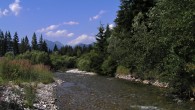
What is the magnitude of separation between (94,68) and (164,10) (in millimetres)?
42210

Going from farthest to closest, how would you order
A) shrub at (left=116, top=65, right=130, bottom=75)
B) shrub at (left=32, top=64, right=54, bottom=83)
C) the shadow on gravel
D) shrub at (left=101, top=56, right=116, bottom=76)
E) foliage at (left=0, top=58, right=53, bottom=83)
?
1. shrub at (left=101, top=56, right=116, bottom=76)
2. shrub at (left=116, top=65, right=130, bottom=75)
3. shrub at (left=32, top=64, right=54, bottom=83)
4. foliage at (left=0, top=58, right=53, bottom=83)
5. the shadow on gravel

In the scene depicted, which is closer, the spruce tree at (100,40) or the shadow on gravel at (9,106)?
the shadow on gravel at (9,106)

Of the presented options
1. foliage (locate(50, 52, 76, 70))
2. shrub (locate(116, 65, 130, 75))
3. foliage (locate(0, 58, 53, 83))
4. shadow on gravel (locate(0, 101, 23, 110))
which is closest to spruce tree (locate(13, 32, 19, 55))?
foliage (locate(50, 52, 76, 70))

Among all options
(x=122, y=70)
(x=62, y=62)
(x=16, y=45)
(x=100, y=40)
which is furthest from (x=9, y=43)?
(x=122, y=70)

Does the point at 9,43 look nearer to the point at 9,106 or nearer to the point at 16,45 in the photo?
the point at 16,45

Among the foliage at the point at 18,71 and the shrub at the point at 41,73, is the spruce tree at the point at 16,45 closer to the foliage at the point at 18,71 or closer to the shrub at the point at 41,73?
the shrub at the point at 41,73

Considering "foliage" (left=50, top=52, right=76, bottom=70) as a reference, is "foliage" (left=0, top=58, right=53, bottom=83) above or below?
below

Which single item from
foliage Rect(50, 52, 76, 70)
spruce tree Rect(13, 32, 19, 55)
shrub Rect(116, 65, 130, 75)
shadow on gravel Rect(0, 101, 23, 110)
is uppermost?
spruce tree Rect(13, 32, 19, 55)

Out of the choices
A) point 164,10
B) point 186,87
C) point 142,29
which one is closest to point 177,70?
point 186,87

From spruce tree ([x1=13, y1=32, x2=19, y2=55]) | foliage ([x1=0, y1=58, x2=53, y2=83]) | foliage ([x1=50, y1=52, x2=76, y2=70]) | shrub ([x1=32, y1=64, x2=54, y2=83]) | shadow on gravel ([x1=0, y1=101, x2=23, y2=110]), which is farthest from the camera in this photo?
spruce tree ([x1=13, y1=32, x2=19, y2=55])

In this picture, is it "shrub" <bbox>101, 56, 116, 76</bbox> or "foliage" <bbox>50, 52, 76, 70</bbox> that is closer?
"shrub" <bbox>101, 56, 116, 76</bbox>

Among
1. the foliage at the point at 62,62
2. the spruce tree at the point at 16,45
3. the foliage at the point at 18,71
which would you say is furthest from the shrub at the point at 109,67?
the spruce tree at the point at 16,45

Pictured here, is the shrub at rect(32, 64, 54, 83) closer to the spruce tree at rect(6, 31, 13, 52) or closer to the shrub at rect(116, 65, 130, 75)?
the shrub at rect(116, 65, 130, 75)

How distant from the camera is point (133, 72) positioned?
44.9 m
